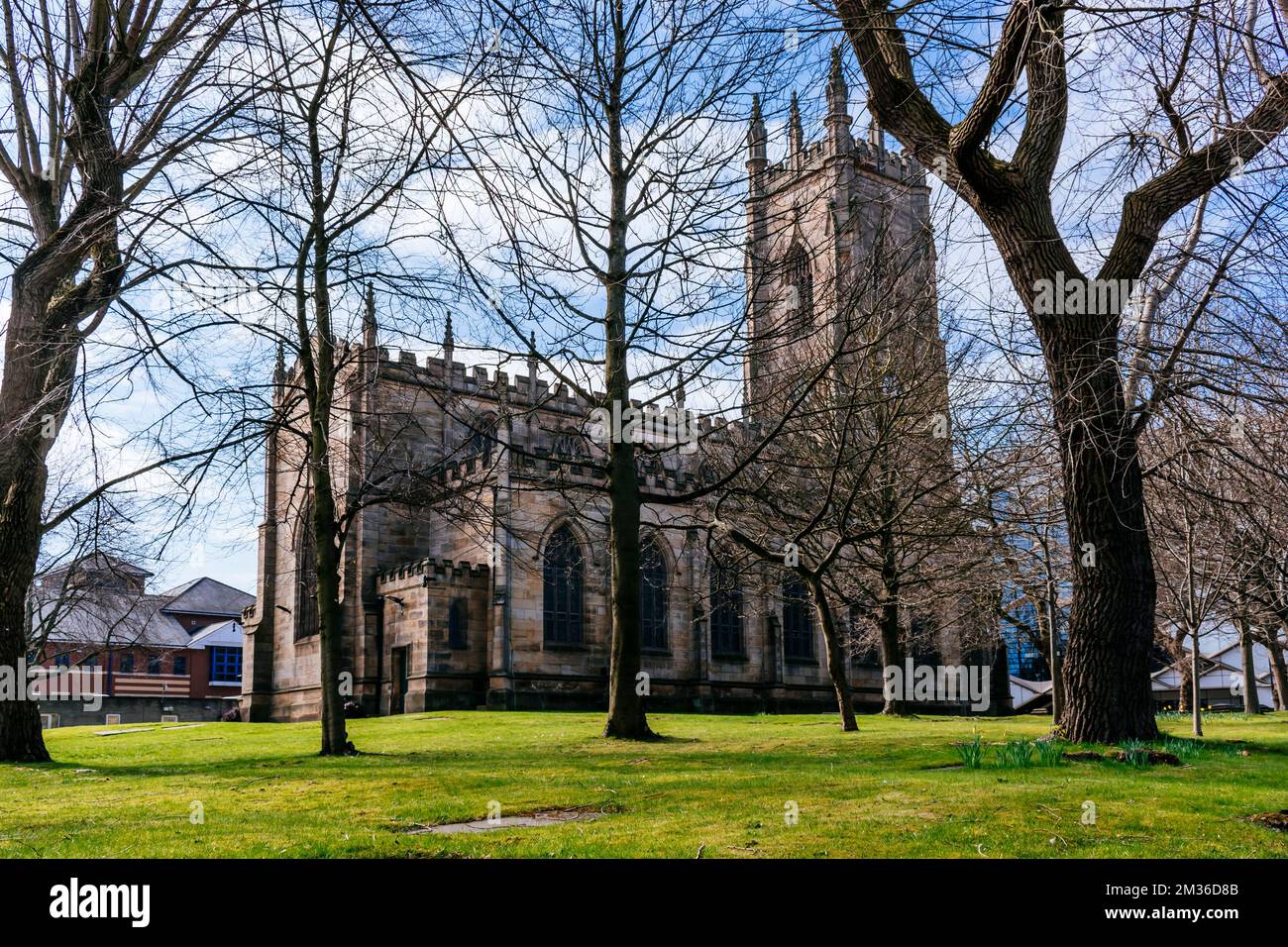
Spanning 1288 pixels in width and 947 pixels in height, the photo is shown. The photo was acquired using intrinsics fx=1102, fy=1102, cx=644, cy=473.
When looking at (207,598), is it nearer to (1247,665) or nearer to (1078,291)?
(1247,665)

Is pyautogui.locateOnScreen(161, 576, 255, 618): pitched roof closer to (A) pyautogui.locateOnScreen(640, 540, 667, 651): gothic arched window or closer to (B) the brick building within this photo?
(B) the brick building

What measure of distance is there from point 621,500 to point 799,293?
13.5ft

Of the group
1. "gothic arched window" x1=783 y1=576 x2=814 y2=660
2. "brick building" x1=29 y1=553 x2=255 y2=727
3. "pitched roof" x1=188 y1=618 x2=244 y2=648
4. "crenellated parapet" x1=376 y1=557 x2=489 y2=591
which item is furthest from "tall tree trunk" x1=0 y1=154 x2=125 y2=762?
"pitched roof" x1=188 y1=618 x2=244 y2=648

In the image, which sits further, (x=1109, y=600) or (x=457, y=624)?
(x=457, y=624)

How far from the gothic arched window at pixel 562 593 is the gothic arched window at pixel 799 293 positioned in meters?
22.7

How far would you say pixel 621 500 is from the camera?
627 inches

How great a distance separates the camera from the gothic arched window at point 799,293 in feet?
42.6

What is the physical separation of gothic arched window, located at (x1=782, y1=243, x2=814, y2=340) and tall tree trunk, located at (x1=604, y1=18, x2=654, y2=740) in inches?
90.7

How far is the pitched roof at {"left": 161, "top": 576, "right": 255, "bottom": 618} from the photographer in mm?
72312

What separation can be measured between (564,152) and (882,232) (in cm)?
363

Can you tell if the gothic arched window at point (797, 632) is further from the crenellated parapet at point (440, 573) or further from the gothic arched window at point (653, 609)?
the crenellated parapet at point (440, 573)

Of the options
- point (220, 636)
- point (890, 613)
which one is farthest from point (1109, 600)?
point (220, 636)

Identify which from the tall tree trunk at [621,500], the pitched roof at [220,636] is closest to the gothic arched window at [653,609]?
the tall tree trunk at [621,500]
